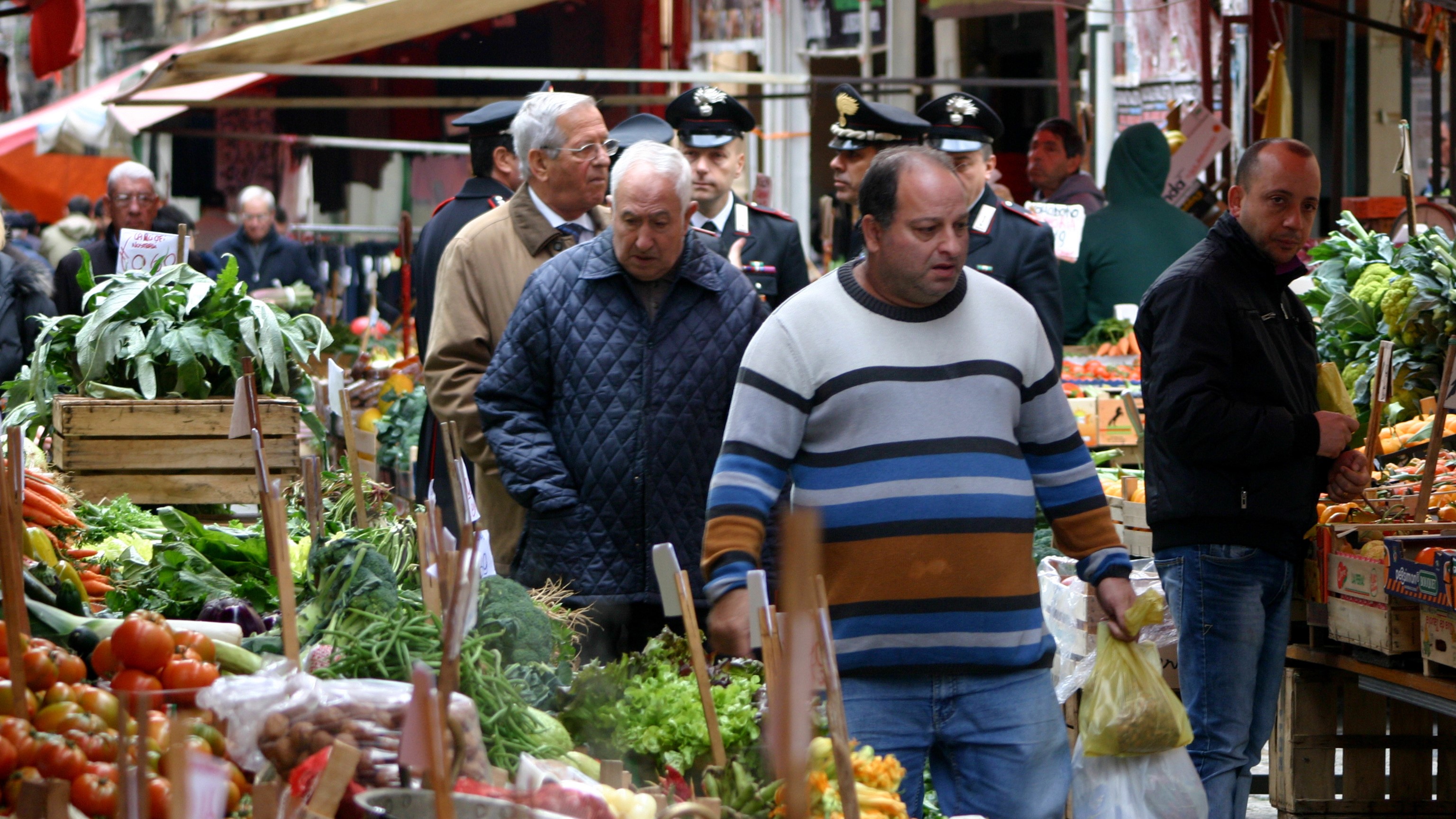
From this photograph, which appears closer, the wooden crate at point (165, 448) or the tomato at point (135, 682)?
the tomato at point (135, 682)

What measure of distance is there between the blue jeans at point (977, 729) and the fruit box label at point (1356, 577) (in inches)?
67.4

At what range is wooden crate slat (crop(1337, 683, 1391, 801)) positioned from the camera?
5.55 meters

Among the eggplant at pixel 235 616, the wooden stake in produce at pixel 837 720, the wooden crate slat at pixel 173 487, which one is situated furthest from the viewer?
the wooden crate slat at pixel 173 487

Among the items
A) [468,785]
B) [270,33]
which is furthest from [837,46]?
[468,785]

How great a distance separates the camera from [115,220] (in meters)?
8.88

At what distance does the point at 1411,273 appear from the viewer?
21.7 feet

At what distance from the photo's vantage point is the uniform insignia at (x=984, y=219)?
234 inches

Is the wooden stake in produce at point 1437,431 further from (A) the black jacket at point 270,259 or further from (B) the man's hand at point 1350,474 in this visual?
(A) the black jacket at point 270,259

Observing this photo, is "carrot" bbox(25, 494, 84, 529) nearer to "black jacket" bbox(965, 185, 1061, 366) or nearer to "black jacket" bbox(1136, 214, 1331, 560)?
"black jacket" bbox(965, 185, 1061, 366)

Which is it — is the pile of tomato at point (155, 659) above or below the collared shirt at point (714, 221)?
below

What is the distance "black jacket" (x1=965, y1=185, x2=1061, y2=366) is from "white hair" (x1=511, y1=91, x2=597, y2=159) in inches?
63.6

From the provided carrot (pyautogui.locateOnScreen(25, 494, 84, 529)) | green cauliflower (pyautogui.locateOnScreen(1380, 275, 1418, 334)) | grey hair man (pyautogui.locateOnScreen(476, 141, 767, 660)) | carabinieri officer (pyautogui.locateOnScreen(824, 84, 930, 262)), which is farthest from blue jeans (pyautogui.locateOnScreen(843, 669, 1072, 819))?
green cauliflower (pyautogui.locateOnScreen(1380, 275, 1418, 334))

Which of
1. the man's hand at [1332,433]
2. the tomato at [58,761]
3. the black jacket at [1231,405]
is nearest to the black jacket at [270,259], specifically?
the black jacket at [1231,405]

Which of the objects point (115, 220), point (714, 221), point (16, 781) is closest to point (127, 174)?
point (115, 220)
